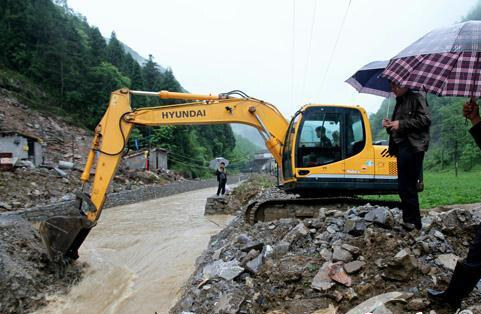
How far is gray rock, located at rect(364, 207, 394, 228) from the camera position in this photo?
12.2 feet

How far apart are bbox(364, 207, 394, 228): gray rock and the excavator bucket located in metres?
4.51

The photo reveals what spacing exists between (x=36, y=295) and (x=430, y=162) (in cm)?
4643

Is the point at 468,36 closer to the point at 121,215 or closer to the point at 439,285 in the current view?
the point at 439,285

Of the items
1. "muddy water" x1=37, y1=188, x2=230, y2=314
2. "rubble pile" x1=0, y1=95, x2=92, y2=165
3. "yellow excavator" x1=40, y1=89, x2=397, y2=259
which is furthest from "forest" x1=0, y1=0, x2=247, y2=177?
"yellow excavator" x1=40, y1=89, x2=397, y2=259

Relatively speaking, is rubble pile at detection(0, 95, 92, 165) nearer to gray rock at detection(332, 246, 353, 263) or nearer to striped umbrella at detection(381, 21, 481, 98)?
gray rock at detection(332, 246, 353, 263)

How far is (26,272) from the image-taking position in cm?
566

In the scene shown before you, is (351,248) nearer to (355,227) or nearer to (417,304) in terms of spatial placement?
(355,227)

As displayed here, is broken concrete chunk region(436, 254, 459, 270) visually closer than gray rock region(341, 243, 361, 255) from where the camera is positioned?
Yes

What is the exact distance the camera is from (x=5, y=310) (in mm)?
4852

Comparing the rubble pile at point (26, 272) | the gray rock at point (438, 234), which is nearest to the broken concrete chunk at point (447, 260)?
the gray rock at point (438, 234)

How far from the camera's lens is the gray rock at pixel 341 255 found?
3.35 metres

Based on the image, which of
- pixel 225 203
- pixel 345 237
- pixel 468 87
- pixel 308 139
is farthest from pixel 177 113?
pixel 225 203

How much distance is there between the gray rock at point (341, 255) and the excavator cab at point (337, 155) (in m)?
2.84

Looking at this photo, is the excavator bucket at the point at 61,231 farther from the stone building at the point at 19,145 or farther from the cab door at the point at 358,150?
the stone building at the point at 19,145
